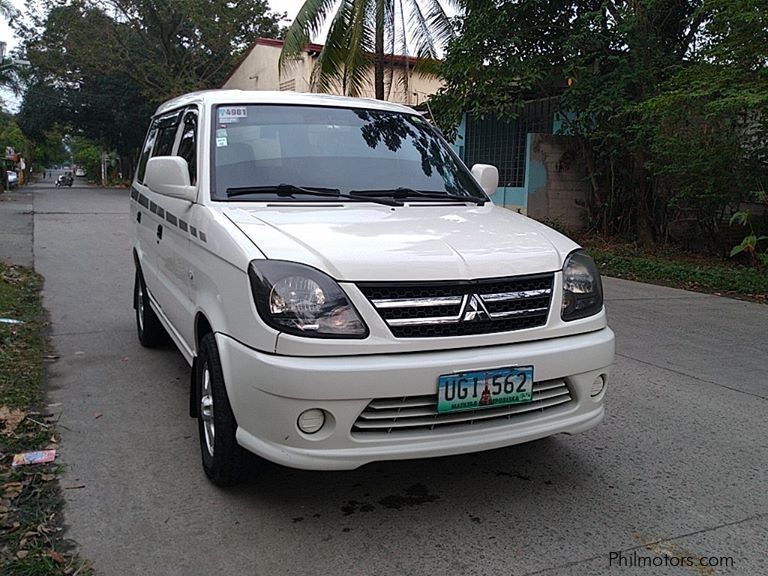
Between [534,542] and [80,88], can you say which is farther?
[80,88]

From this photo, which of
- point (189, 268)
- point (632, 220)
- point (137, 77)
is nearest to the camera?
point (189, 268)

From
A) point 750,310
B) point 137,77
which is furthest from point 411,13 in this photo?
point 137,77

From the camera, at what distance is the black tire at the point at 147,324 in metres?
5.81

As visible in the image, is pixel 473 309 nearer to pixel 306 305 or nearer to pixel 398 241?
pixel 398 241

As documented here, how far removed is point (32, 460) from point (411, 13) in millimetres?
14360

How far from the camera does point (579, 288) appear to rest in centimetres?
335

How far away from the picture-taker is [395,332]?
287cm

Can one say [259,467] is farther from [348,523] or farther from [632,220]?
[632,220]

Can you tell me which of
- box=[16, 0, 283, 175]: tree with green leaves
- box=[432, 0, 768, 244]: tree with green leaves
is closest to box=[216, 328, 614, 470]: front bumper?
box=[432, 0, 768, 244]: tree with green leaves

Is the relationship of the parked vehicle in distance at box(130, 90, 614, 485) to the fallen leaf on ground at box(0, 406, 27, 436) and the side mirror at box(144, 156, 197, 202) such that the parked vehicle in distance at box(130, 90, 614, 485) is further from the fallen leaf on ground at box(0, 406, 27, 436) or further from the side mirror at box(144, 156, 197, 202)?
the fallen leaf on ground at box(0, 406, 27, 436)

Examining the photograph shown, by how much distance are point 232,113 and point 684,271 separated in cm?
820

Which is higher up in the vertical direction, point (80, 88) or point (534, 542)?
point (80, 88)

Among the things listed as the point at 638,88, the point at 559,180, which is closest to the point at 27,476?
the point at 638,88

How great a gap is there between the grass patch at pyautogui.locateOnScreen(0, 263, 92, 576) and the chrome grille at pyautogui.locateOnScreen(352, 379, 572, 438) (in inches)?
46.9
